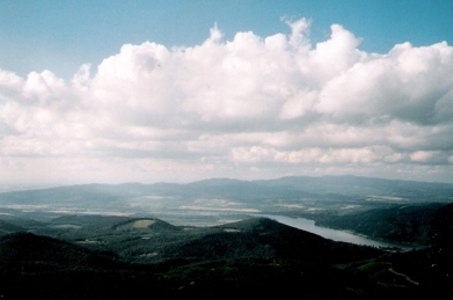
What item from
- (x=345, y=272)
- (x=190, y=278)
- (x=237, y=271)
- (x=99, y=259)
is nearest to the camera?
(x=190, y=278)

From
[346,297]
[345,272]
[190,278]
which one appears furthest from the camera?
[345,272]

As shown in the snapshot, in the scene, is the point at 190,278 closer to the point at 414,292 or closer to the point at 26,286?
the point at 26,286

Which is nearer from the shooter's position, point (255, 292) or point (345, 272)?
point (255, 292)

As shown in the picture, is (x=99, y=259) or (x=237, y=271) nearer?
(x=237, y=271)

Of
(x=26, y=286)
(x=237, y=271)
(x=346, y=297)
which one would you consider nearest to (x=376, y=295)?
(x=346, y=297)

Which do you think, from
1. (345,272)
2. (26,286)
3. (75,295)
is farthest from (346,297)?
(26,286)

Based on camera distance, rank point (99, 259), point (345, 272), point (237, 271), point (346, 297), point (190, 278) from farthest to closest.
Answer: point (99, 259)
point (345, 272)
point (237, 271)
point (190, 278)
point (346, 297)

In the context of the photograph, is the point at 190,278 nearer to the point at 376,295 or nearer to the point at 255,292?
the point at 255,292

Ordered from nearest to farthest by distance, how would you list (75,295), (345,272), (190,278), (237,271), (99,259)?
(75,295), (190,278), (237,271), (345,272), (99,259)
